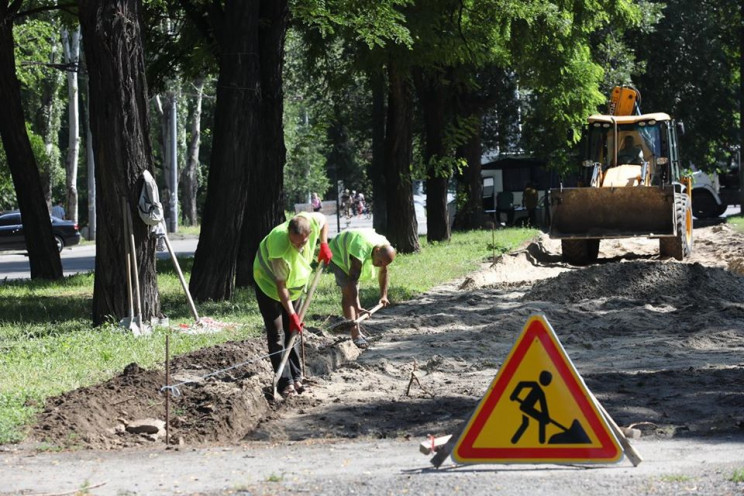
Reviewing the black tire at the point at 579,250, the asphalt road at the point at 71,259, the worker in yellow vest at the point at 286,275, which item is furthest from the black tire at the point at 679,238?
the worker in yellow vest at the point at 286,275

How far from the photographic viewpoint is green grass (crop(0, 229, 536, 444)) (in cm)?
1005

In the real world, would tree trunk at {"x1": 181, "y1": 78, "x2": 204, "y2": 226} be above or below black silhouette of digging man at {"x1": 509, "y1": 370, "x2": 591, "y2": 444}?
above

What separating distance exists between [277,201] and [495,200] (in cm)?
2963

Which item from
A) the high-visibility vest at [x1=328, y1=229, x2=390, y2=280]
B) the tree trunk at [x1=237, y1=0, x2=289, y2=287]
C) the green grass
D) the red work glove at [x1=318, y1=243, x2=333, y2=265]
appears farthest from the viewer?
the tree trunk at [x1=237, y1=0, x2=289, y2=287]

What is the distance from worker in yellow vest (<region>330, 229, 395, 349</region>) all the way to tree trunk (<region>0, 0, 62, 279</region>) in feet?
35.4

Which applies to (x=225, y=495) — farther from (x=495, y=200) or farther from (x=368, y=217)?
(x=368, y=217)

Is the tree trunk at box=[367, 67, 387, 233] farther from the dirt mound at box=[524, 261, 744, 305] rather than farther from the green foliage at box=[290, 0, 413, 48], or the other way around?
the dirt mound at box=[524, 261, 744, 305]

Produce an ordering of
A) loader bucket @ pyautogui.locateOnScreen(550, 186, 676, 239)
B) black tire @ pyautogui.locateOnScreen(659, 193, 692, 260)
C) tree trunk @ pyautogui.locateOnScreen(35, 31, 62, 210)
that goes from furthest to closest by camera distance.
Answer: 1. tree trunk @ pyautogui.locateOnScreen(35, 31, 62, 210)
2. black tire @ pyautogui.locateOnScreen(659, 193, 692, 260)
3. loader bucket @ pyautogui.locateOnScreen(550, 186, 676, 239)

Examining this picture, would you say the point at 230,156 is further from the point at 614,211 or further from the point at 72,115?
the point at 72,115

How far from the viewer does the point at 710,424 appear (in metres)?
8.77

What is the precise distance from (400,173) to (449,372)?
16.0m

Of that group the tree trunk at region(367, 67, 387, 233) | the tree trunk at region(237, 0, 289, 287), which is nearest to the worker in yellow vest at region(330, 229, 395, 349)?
the tree trunk at region(237, 0, 289, 287)

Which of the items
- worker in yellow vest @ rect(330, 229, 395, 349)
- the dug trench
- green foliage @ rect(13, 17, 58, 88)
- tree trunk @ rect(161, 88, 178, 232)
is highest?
green foliage @ rect(13, 17, 58, 88)

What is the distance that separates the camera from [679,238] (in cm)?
2334
